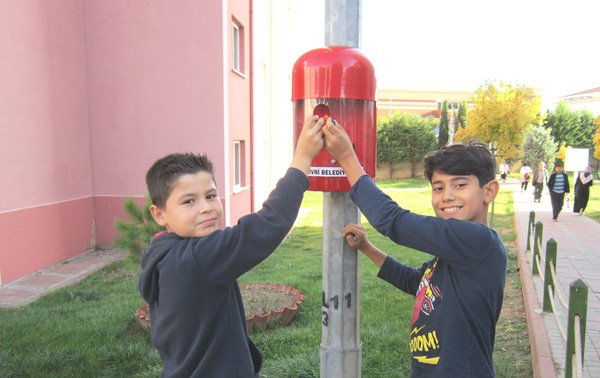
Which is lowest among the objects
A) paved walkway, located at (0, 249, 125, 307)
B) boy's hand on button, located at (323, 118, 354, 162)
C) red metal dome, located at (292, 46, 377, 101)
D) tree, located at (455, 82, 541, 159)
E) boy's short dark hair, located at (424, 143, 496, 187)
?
paved walkway, located at (0, 249, 125, 307)

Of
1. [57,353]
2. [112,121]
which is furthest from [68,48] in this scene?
[57,353]

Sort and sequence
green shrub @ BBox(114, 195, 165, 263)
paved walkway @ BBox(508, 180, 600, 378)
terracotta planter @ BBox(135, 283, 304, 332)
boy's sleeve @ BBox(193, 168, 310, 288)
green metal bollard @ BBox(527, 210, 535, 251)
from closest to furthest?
boy's sleeve @ BBox(193, 168, 310, 288)
paved walkway @ BBox(508, 180, 600, 378)
terracotta planter @ BBox(135, 283, 304, 332)
green shrub @ BBox(114, 195, 165, 263)
green metal bollard @ BBox(527, 210, 535, 251)

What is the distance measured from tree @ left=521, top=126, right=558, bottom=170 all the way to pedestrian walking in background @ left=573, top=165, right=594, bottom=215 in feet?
80.9

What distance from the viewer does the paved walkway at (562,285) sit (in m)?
3.88

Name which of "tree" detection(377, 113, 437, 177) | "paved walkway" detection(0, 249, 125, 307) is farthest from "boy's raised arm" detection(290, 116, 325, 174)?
"tree" detection(377, 113, 437, 177)

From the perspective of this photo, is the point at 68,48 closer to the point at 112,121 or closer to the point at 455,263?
the point at 112,121

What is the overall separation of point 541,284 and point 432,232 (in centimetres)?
567

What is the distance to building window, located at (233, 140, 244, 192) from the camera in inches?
448

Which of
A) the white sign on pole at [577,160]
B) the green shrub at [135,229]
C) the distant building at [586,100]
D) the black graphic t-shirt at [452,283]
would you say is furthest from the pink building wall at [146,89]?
the distant building at [586,100]

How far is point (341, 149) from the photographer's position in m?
1.66

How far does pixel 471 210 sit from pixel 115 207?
9.13m

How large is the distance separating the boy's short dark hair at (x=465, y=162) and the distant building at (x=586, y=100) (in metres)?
67.1

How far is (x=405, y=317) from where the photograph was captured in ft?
15.8

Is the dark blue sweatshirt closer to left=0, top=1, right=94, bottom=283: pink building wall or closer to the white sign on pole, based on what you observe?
left=0, top=1, right=94, bottom=283: pink building wall
